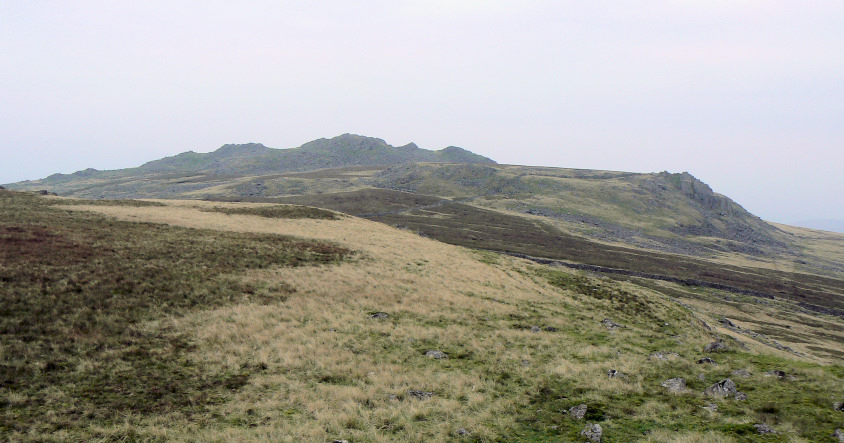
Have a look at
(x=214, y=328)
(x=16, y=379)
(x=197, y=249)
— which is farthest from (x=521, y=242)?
(x=16, y=379)

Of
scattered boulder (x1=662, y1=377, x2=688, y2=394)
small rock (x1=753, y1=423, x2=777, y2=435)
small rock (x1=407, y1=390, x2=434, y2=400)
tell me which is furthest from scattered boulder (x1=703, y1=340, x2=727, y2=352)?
small rock (x1=407, y1=390, x2=434, y2=400)

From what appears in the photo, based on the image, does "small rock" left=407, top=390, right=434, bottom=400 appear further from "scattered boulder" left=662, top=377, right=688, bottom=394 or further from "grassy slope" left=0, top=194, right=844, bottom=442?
"scattered boulder" left=662, top=377, right=688, bottom=394

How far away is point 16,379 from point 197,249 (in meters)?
18.9

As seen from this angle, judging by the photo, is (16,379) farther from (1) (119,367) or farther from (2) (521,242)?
(2) (521,242)

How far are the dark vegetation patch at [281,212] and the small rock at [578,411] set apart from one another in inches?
2014

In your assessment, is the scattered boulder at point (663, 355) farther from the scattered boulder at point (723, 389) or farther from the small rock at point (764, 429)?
the small rock at point (764, 429)

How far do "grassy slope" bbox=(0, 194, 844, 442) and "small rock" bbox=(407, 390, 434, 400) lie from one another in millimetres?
250

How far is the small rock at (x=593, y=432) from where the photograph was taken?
11.0 metres

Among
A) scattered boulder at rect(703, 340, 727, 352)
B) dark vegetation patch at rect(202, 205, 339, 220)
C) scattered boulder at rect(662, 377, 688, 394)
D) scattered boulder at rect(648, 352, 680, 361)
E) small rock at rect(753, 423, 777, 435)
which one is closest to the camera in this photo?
small rock at rect(753, 423, 777, 435)

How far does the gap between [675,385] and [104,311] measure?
26424 mm

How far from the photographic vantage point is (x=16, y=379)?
43.7 feet

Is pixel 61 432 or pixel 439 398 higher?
pixel 61 432

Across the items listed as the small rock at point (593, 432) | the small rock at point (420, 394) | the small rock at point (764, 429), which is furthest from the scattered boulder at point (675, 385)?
the small rock at point (420, 394)

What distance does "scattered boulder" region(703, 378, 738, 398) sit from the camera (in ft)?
44.8
